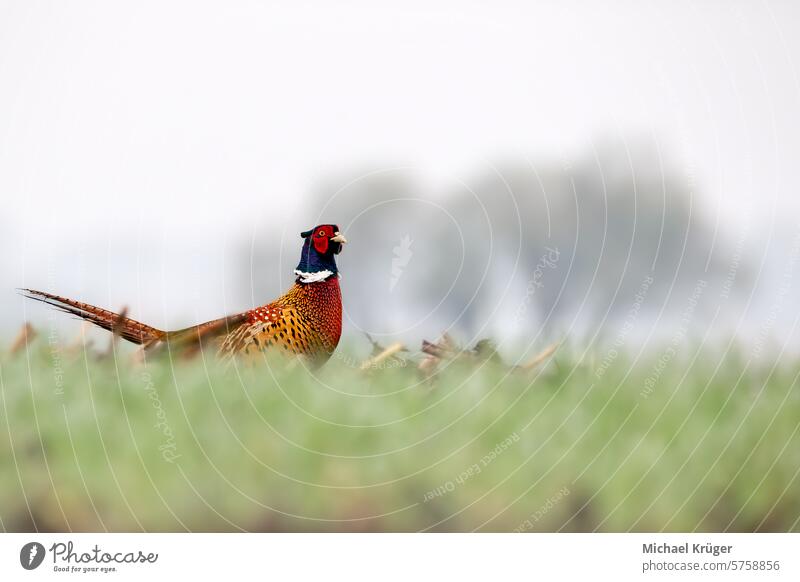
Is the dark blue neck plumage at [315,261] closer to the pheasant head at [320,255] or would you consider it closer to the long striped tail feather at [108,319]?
the pheasant head at [320,255]

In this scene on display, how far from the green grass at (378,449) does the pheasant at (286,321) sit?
0.08 metres

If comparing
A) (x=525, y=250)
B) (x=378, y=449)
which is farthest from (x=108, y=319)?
(x=525, y=250)

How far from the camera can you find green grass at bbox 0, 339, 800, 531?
5.89ft

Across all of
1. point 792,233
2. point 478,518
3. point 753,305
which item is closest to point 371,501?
point 478,518

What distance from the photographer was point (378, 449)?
1830mm

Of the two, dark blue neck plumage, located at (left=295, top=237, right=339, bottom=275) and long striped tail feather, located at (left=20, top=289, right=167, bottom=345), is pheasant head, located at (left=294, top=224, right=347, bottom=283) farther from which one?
long striped tail feather, located at (left=20, top=289, right=167, bottom=345)

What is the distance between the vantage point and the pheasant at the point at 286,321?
199cm

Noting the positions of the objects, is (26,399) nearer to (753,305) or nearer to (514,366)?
(514,366)

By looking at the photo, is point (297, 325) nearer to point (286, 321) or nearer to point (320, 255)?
point (286, 321)

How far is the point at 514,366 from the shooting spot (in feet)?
6.47

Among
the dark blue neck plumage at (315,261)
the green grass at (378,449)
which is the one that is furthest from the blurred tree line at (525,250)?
the green grass at (378,449)

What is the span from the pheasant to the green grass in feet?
0.25

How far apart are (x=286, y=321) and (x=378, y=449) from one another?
400mm

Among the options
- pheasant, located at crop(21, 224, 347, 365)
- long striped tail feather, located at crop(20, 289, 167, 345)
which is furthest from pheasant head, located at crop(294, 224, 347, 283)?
long striped tail feather, located at crop(20, 289, 167, 345)
